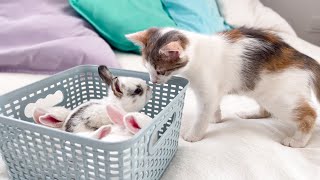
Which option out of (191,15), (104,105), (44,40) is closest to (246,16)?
(191,15)

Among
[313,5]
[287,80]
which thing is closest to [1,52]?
[287,80]

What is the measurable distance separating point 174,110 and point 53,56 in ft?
1.85

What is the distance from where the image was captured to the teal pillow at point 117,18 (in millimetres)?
1280

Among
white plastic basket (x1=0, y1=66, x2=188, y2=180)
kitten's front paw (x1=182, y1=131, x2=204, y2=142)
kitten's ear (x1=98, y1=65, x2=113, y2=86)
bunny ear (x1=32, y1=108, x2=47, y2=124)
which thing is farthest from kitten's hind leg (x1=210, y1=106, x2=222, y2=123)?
bunny ear (x1=32, y1=108, x2=47, y2=124)

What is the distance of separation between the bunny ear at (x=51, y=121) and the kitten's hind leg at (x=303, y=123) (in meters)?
0.53

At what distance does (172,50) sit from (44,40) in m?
0.59

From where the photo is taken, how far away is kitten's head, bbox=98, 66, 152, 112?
29.7 inches

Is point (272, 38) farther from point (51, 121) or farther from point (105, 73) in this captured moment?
point (51, 121)

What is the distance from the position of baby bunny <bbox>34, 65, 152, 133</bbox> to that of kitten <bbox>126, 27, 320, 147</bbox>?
0.19 feet

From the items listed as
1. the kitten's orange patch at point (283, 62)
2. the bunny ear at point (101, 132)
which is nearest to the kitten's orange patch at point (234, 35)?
the kitten's orange patch at point (283, 62)

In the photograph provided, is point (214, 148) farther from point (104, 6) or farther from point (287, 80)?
point (104, 6)

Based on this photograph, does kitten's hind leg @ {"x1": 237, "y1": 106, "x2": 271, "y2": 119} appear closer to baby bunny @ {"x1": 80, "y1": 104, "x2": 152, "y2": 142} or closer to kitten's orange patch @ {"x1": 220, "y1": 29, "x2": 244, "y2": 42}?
kitten's orange patch @ {"x1": 220, "y1": 29, "x2": 244, "y2": 42}

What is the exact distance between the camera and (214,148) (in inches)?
29.3

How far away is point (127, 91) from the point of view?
76 cm
